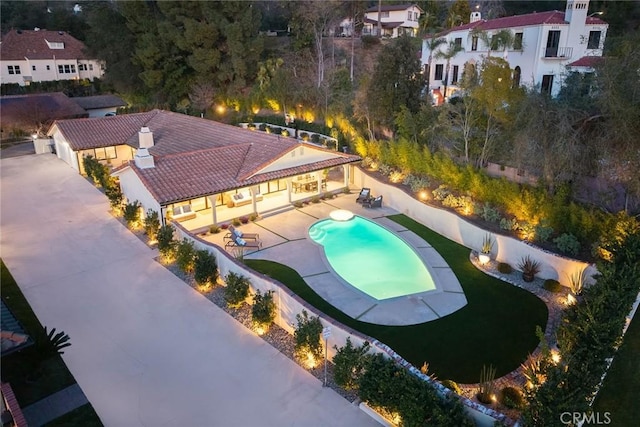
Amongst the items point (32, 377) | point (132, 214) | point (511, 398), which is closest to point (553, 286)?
point (511, 398)

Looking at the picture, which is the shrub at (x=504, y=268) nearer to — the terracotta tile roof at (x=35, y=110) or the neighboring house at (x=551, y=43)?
the neighboring house at (x=551, y=43)

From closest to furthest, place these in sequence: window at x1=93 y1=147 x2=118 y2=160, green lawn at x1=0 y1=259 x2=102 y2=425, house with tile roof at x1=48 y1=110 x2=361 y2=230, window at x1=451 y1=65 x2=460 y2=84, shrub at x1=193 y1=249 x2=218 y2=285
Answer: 1. green lawn at x1=0 y1=259 x2=102 y2=425
2. shrub at x1=193 y1=249 x2=218 y2=285
3. house with tile roof at x1=48 y1=110 x2=361 y2=230
4. window at x1=93 y1=147 x2=118 y2=160
5. window at x1=451 y1=65 x2=460 y2=84

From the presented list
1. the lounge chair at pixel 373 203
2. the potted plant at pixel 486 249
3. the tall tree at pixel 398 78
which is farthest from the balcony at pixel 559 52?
the potted plant at pixel 486 249

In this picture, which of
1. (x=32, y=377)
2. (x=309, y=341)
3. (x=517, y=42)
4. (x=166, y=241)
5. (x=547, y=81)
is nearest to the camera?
(x=32, y=377)

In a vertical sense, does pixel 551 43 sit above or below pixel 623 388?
above

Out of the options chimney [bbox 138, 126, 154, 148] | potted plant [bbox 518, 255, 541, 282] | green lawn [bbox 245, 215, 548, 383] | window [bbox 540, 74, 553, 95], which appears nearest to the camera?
green lawn [bbox 245, 215, 548, 383]

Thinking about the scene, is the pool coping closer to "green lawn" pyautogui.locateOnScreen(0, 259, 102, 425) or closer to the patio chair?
the patio chair

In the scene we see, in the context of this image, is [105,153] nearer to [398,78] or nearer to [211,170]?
[211,170]

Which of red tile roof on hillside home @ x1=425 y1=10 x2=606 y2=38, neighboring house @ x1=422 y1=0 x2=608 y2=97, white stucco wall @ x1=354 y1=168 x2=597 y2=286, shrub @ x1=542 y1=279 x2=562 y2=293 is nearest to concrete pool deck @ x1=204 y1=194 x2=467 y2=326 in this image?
white stucco wall @ x1=354 y1=168 x2=597 y2=286
